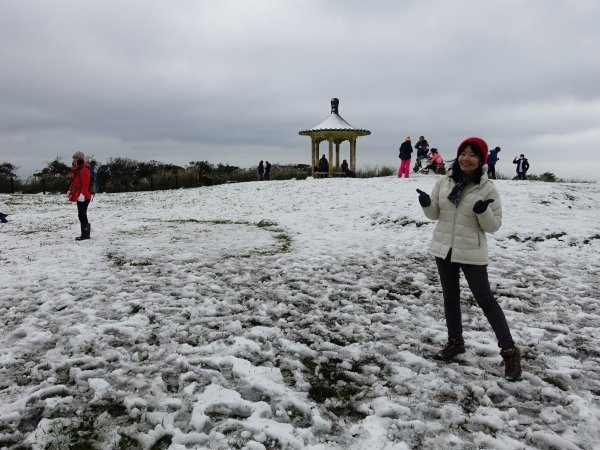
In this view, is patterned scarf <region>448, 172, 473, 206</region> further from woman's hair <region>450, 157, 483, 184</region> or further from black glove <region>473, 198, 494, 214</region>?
black glove <region>473, 198, 494, 214</region>

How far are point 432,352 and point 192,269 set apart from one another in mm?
4403

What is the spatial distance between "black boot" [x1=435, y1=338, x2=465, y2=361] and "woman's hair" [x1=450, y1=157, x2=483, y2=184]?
1635mm

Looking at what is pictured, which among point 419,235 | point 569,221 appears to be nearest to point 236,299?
point 419,235

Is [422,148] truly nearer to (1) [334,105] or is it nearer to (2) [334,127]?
(2) [334,127]

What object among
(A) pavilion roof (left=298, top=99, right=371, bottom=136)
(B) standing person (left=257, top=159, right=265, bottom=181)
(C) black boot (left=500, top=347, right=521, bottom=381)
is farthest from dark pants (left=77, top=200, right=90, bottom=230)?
(B) standing person (left=257, top=159, right=265, bottom=181)

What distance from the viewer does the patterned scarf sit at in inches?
142

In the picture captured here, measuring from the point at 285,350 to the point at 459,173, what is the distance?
2.49 metres

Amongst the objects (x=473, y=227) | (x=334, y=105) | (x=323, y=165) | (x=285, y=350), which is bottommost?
(x=285, y=350)

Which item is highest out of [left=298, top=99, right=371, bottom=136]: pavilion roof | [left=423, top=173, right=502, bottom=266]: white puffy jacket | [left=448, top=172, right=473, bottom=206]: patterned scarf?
[left=298, top=99, right=371, bottom=136]: pavilion roof

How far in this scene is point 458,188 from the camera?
3.61 metres

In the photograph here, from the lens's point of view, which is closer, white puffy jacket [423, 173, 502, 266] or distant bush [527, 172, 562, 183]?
white puffy jacket [423, 173, 502, 266]

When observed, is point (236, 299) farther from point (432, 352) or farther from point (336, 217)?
point (336, 217)

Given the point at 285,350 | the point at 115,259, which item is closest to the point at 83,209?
the point at 115,259

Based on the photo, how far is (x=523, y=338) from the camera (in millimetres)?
4332
